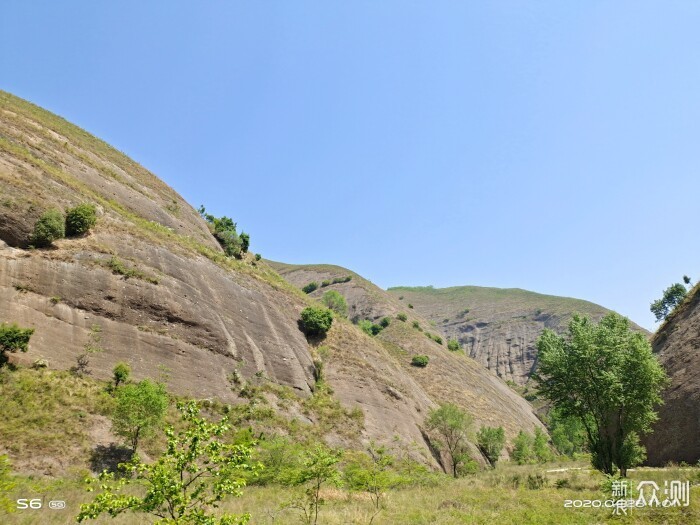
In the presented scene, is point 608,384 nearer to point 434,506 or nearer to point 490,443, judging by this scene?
point 434,506

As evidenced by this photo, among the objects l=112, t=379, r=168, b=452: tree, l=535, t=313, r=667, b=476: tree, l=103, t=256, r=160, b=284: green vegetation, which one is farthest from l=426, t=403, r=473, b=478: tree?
l=103, t=256, r=160, b=284: green vegetation

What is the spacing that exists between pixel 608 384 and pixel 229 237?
47.6 m

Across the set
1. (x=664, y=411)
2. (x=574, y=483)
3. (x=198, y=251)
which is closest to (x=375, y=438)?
(x=574, y=483)

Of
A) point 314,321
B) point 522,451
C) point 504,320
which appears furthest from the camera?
point 504,320

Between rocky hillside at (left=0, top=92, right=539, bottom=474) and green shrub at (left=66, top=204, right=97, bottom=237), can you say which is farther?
green shrub at (left=66, top=204, right=97, bottom=237)

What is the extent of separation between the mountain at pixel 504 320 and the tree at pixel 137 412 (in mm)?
103000

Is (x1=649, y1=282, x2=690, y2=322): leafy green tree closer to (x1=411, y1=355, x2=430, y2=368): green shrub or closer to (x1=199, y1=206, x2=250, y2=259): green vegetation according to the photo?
(x1=411, y1=355, x2=430, y2=368): green shrub

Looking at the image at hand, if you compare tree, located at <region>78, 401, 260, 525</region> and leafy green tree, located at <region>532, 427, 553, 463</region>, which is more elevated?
tree, located at <region>78, 401, 260, 525</region>

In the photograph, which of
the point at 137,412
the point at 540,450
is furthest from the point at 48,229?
the point at 540,450

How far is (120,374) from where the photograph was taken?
73.1 ft

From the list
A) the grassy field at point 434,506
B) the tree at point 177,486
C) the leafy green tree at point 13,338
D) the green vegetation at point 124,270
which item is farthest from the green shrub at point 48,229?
the tree at point 177,486

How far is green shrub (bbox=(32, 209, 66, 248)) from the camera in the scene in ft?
81.9

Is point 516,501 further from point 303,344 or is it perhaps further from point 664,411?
point 303,344

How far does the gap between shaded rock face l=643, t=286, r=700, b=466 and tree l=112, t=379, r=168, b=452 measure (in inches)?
1264
